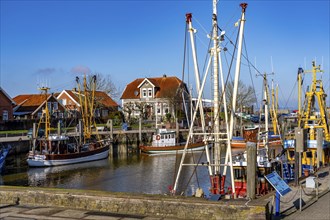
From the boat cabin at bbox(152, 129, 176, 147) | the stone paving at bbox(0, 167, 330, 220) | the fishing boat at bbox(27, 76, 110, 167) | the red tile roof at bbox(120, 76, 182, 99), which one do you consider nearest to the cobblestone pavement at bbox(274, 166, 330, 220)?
the stone paving at bbox(0, 167, 330, 220)

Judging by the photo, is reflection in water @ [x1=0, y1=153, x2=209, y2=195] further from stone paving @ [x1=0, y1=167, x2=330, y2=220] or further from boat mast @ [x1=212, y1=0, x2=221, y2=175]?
stone paving @ [x1=0, y1=167, x2=330, y2=220]

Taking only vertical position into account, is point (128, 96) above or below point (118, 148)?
above

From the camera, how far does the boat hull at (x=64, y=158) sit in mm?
41656

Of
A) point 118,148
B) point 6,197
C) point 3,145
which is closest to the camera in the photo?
point 6,197

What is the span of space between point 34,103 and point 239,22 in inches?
2525

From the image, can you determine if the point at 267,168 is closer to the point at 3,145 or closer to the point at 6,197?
the point at 6,197

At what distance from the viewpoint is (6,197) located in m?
13.8

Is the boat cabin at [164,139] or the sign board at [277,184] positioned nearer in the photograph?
the sign board at [277,184]

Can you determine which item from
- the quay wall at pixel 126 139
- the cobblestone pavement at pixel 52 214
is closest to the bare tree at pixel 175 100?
the quay wall at pixel 126 139

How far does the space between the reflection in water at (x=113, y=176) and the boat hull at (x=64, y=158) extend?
0.70m

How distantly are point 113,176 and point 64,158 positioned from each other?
9.74m

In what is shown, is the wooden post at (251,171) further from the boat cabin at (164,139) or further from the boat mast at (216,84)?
the boat cabin at (164,139)

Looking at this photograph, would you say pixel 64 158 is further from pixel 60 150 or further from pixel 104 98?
pixel 104 98

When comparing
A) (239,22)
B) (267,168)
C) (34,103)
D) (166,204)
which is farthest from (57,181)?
(34,103)
